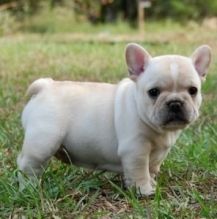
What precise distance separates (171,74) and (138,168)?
1.77 ft

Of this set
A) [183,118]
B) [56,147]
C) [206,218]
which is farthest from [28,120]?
[206,218]

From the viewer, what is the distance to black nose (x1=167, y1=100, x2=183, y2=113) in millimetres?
3492

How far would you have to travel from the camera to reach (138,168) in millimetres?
3688

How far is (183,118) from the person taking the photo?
3516 mm

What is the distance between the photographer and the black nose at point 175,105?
3.49 metres

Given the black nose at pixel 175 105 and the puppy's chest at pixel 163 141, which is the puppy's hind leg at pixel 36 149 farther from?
the black nose at pixel 175 105

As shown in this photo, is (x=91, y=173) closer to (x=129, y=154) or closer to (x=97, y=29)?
(x=129, y=154)

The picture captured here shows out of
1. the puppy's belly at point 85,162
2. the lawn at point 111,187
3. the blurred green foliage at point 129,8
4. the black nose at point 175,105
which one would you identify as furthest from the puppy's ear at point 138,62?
the blurred green foliage at point 129,8

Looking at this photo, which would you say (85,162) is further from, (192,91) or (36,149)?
(192,91)

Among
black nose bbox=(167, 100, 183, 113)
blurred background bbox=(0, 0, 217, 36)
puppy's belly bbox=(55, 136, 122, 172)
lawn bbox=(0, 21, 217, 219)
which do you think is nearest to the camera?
lawn bbox=(0, 21, 217, 219)

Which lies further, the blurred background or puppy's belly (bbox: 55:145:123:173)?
the blurred background

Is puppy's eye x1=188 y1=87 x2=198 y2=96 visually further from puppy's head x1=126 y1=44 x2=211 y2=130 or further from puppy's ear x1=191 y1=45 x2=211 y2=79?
puppy's ear x1=191 y1=45 x2=211 y2=79

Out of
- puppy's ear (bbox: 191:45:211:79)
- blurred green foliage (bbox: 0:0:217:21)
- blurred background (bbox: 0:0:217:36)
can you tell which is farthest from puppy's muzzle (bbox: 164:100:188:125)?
blurred green foliage (bbox: 0:0:217:21)

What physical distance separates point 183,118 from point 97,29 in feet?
55.6
